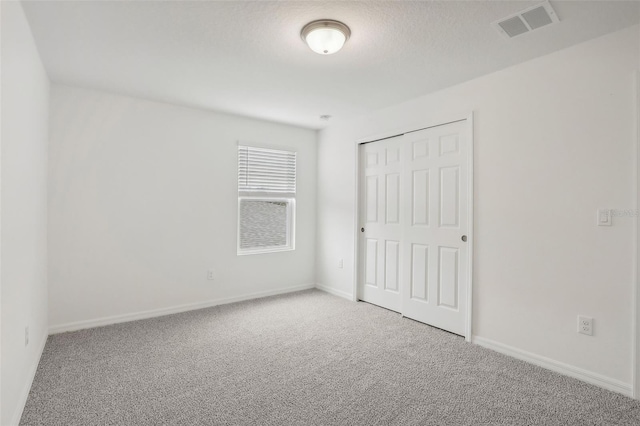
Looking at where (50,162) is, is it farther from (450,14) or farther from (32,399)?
(450,14)

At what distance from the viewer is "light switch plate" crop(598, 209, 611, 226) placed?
7.26 ft

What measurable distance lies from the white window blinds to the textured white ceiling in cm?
103

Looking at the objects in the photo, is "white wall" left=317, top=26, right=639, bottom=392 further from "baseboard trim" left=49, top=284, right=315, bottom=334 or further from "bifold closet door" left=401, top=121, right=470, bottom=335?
"baseboard trim" left=49, top=284, right=315, bottom=334

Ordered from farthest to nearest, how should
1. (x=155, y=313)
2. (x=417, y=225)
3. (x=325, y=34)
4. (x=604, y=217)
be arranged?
(x=155, y=313), (x=417, y=225), (x=604, y=217), (x=325, y=34)

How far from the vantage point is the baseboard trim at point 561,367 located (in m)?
2.16

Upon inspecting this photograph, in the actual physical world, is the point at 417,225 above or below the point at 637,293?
above

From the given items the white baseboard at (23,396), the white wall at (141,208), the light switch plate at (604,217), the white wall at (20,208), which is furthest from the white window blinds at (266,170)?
the light switch plate at (604,217)

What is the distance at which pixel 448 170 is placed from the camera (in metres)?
3.20

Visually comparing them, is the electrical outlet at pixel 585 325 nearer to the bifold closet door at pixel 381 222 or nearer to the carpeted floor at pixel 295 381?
the carpeted floor at pixel 295 381

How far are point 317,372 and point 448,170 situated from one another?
222 cm

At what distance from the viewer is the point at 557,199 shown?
2.45 meters

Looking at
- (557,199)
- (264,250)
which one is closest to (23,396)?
(264,250)

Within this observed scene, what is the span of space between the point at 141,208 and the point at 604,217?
4.13 m

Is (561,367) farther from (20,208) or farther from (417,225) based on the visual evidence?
(20,208)
